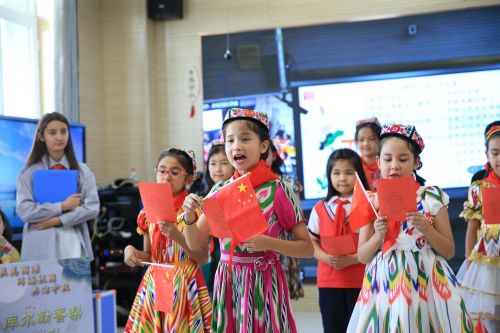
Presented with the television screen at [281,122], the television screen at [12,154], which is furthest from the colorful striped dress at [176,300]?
the television screen at [281,122]

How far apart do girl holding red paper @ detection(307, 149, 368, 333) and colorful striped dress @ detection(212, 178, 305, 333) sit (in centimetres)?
80

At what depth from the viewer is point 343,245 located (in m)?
2.96

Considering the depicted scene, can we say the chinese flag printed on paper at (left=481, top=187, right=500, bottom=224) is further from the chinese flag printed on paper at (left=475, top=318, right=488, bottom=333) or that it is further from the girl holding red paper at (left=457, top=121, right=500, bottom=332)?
the chinese flag printed on paper at (left=475, top=318, right=488, bottom=333)

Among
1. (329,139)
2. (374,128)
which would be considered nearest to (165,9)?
(329,139)

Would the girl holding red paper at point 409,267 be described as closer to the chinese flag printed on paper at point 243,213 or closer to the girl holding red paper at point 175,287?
the chinese flag printed on paper at point 243,213

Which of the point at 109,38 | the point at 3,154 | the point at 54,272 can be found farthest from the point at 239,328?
the point at 109,38

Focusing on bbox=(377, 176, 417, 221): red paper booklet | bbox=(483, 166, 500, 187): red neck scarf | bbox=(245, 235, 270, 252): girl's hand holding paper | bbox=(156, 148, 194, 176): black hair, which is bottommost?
bbox=(245, 235, 270, 252): girl's hand holding paper

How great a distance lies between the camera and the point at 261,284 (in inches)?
84.8

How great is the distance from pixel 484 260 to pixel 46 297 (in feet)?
7.17

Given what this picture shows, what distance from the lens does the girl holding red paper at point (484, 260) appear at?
10.3 ft

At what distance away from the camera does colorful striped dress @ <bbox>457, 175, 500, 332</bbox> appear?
10.2ft

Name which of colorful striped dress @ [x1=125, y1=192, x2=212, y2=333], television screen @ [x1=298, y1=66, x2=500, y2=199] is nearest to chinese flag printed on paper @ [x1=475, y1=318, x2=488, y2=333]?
colorful striped dress @ [x1=125, y1=192, x2=212, y2=333]

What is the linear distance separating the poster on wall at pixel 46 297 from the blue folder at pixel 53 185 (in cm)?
73

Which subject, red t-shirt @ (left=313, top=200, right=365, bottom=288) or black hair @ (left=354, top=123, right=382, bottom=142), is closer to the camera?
red t-shirt @ (left=313, top=200, right=365, bottom=288)
